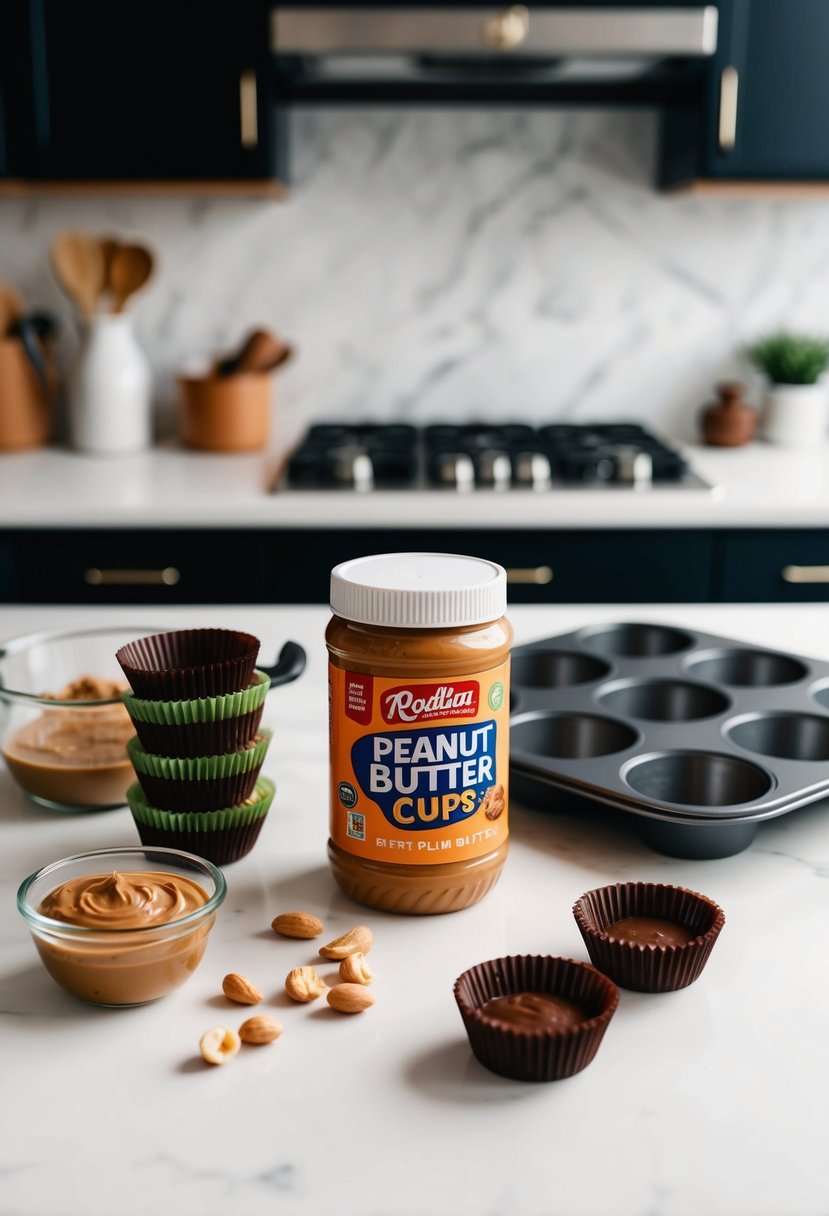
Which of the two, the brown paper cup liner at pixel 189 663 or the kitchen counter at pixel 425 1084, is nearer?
the kitchen counter at pixel 425 1084

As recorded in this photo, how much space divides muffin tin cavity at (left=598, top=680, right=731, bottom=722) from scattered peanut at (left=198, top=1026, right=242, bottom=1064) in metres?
0.54

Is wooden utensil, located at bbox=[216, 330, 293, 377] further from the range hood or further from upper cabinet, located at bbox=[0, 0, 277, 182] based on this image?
the range hood

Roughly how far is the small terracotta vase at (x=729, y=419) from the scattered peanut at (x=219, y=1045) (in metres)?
2.36

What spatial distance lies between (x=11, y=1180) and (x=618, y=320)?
260 centimetres

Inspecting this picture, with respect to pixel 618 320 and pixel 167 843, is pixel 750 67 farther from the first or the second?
pixel 167 843

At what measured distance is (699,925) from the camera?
2.60 feet

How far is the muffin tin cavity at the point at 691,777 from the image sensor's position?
991 mm

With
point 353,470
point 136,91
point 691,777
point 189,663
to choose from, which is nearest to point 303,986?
point 189,663

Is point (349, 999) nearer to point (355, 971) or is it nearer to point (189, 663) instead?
point (355, 971)

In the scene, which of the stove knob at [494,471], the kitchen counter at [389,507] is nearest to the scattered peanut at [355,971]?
the kitchen counter at [389,507]

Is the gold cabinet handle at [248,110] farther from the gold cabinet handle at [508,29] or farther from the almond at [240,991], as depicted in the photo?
the almond at [240,991]

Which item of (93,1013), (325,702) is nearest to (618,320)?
(325,702)

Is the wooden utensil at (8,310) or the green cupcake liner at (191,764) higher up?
the wooden utensil at (8,310)

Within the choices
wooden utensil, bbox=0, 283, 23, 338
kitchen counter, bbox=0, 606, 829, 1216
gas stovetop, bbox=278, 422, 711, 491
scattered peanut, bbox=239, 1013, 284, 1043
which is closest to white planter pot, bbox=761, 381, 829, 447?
gas stovetop, bbox=278, 422, 711, 491
